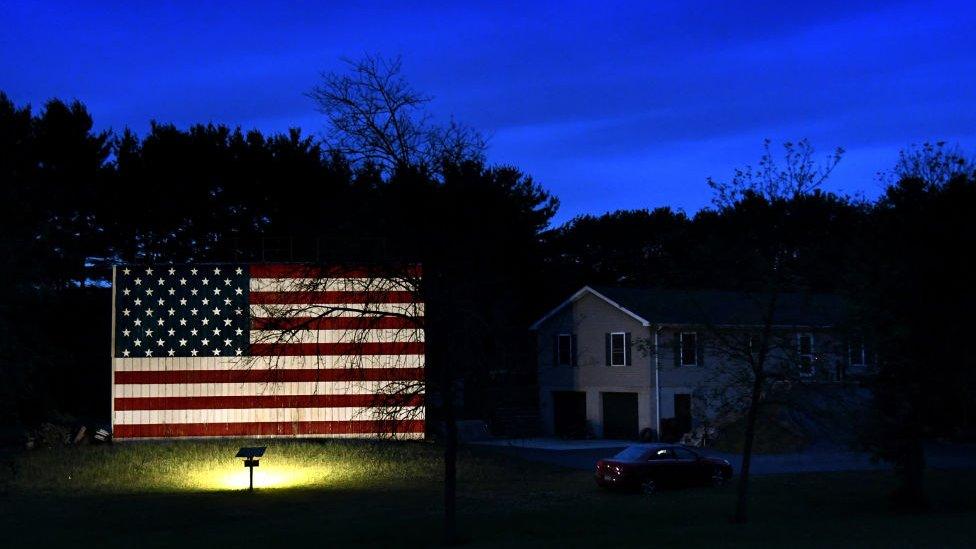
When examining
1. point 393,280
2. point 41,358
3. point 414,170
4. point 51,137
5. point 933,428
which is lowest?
point 933,428

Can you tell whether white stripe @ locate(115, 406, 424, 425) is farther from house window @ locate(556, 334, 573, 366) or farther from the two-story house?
house window @ locate(556, 334, 573, 366)

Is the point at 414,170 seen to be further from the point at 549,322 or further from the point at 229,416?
the point at 549,322

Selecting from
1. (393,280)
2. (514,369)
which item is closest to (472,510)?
(514,369)

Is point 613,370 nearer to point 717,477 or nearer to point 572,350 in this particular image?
point 572,350

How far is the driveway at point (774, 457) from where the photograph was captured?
35022mm

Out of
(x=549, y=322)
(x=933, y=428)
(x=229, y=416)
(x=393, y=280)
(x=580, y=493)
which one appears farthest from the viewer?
(x=549, y=322)

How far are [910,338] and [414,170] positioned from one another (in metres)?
11.8

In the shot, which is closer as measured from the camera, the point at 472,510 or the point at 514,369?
the point at 514,369

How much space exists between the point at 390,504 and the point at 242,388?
959cm

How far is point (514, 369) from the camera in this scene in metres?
19.8

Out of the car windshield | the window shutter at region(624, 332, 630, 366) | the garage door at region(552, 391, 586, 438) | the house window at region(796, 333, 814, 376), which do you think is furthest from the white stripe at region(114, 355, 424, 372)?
the garage door at region(552, 391, 586, 438)

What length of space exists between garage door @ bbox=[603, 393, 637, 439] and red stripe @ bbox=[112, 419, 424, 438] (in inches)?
631

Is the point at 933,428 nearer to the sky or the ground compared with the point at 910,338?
nearer to the ground

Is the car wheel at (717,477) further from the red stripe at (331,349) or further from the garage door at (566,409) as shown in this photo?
the garage door at (566,409)
